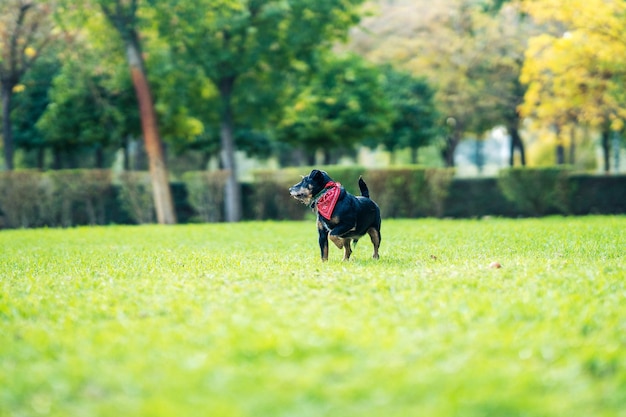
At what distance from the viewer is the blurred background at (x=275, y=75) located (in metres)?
23.0

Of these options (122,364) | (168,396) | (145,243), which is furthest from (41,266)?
(168,396)

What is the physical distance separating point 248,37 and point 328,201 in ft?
54.0

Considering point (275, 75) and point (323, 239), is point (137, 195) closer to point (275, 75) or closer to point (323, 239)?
point (275, 75)

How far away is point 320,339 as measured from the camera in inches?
192

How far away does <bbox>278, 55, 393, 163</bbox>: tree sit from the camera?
3155 cm

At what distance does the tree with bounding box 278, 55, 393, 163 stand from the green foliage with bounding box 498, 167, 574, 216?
933 centimetres

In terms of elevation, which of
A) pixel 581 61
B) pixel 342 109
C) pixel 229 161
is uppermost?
pixel 581 61

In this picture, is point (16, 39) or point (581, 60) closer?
point (581, 60)

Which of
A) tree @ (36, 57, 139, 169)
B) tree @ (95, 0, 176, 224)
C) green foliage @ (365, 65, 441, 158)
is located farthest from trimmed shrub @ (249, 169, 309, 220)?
green foliage @ (365, 65, 441, 158)

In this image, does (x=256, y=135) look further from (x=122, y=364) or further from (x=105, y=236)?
(x=122, y=364)

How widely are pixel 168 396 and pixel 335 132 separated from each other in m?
28.9

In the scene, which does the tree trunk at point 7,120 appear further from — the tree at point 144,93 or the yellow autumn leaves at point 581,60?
the yellow autumn leaves at point 581,60

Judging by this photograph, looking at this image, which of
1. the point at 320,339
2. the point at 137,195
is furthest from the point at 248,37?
the point at 320,339

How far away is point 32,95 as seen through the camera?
31.5m
